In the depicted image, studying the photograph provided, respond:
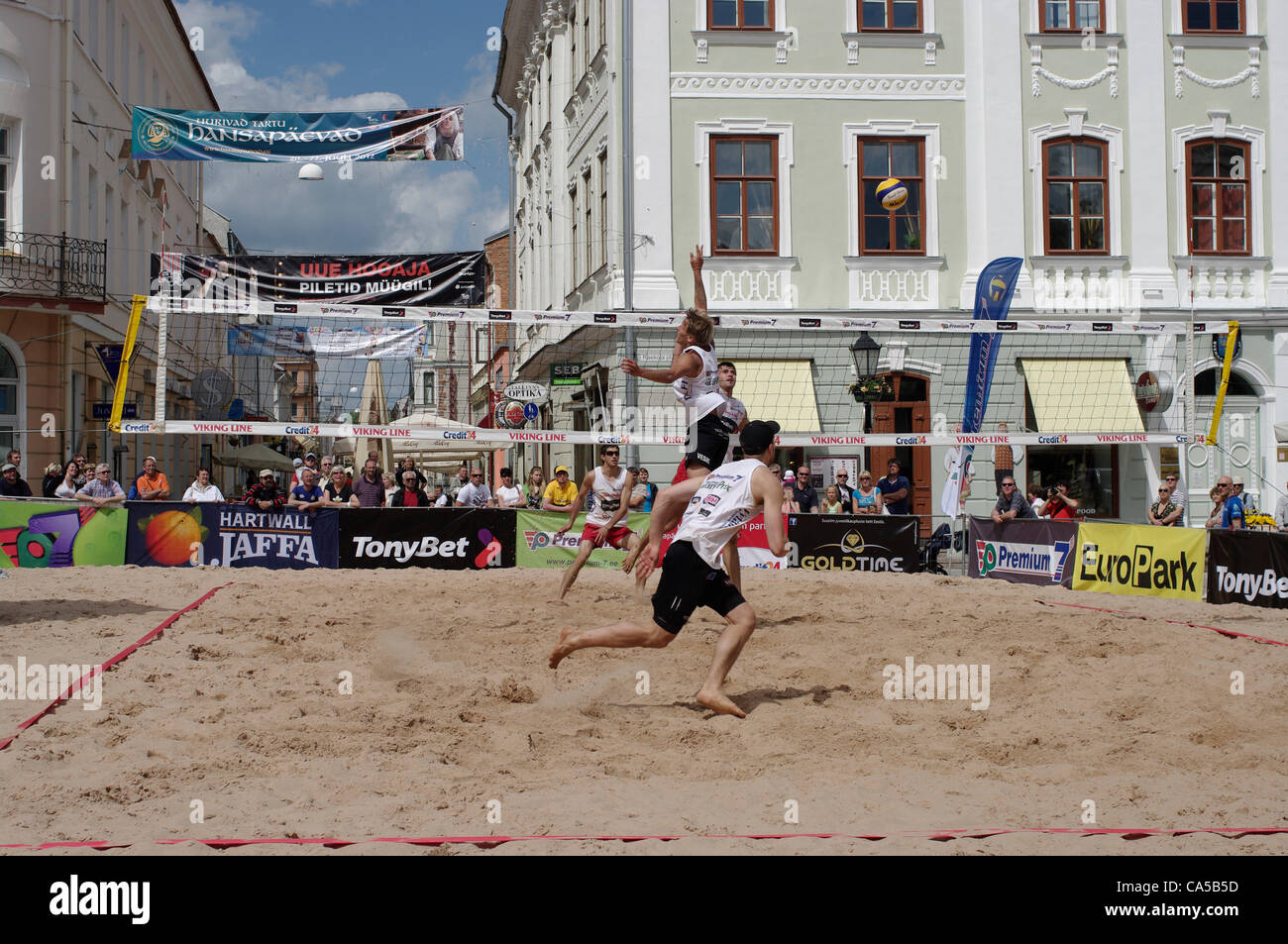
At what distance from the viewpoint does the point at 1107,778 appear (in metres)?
5.00

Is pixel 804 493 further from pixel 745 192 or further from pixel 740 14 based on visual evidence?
pixel 740 14

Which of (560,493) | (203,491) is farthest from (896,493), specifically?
(203,491)

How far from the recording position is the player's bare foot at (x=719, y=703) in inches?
236

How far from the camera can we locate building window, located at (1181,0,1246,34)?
18.8m

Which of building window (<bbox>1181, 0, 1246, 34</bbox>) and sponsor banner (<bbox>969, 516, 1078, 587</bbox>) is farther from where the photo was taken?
building window (<bbox>1181, 0, 1246, 34</bbox>)

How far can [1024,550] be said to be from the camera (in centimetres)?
1337

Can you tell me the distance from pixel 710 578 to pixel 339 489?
9271 mm

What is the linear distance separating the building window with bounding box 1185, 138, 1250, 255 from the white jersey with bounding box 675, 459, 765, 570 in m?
15.5

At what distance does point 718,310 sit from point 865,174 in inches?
128

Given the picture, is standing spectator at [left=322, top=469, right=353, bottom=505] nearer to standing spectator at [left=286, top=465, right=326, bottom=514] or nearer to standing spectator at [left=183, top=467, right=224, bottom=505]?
standing spectator at [left=286, top=465, right=326, bottom=514]

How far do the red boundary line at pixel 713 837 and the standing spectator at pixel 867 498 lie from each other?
1074 centimetres

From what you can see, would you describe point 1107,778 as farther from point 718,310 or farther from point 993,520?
point 718,310

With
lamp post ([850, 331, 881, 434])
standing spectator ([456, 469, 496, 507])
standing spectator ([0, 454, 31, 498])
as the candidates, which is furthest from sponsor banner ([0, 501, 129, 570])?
lamp post ([850, 331, 881, 434])

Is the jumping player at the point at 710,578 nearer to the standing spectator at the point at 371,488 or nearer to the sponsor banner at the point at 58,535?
the sponsor banner at the point at 58,535
